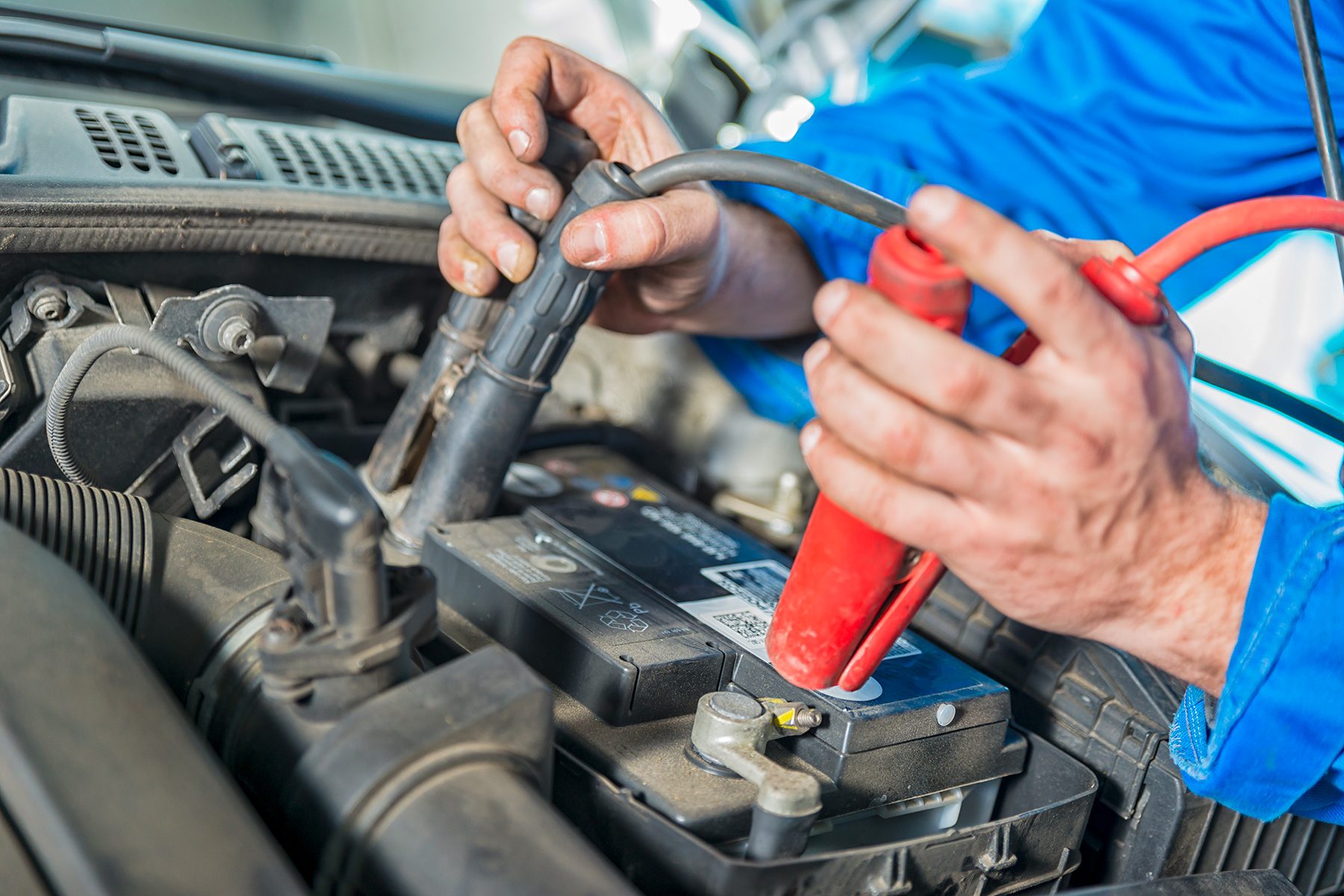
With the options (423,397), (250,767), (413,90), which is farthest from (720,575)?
(413,90)

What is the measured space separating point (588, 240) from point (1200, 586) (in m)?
0.46

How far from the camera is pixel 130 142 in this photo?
875 millimetres

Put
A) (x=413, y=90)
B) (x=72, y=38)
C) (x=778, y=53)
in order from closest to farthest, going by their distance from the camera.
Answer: (x=72, y=38), (x=413, y=90), (x=778, y=53)

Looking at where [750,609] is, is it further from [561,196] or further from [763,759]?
[561,196]

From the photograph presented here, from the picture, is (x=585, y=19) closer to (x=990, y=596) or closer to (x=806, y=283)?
(x=806, y=283)

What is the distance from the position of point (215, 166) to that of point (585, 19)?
152cm

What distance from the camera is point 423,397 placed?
897 millimetres

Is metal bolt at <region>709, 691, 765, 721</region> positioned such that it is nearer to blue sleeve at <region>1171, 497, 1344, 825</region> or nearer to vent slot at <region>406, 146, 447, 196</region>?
blue sleeve at <region>1171, 497, 1344, 825</region>

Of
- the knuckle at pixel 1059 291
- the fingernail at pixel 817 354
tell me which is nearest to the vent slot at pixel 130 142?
the fingernail at pixel 817 354

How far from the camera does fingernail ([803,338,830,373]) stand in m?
0.52

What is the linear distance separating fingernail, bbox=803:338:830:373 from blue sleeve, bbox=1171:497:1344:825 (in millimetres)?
288

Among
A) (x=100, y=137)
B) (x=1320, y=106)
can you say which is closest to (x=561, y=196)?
(x=100, y=137)

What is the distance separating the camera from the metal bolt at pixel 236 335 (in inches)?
31.6

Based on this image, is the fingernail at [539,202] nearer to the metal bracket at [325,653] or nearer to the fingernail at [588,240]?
the fingernail at [588,240]
